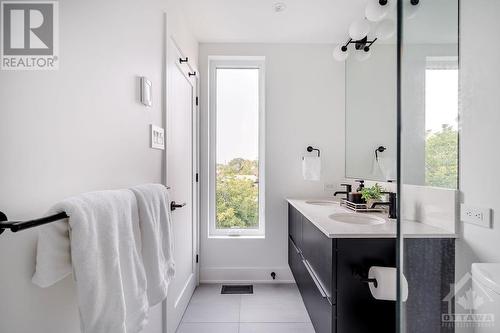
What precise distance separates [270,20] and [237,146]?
1233 millimetres

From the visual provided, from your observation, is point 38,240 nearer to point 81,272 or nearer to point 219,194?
point 81,272

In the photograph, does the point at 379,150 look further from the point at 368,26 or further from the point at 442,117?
the point at 368,26

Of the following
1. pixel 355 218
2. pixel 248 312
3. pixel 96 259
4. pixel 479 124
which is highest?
pixel 479 124

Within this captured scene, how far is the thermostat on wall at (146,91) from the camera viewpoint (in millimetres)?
1213

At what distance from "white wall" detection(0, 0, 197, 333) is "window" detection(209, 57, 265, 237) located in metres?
1.39

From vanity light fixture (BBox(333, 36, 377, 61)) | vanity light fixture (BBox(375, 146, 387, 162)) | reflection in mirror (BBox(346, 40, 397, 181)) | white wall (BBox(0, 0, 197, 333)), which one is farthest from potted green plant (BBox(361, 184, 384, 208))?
white wall (BBox(0, 0, 197, 333))

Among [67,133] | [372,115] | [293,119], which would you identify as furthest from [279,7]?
[67,133]

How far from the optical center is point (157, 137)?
1.42 meters

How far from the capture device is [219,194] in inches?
102

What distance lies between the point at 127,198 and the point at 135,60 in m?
0.72

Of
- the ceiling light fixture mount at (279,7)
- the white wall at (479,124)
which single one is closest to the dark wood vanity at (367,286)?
the white wall at (479,124)

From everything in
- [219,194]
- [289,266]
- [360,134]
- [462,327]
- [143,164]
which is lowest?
[289,266]

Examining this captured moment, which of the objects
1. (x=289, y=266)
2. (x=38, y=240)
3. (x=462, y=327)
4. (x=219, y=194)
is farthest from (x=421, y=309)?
(x=219, y=194)

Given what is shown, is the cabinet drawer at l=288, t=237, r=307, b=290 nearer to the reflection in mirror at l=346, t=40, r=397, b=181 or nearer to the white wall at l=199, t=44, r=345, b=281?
the white wall at l=199, t=44, r=345, b=281
